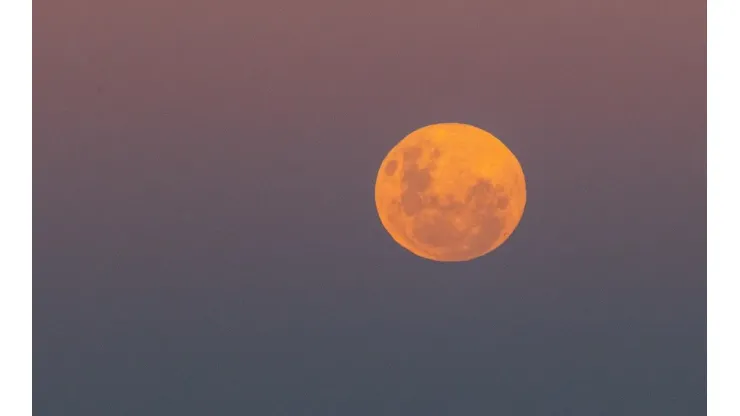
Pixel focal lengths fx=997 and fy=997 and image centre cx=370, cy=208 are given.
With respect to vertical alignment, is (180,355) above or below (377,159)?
below

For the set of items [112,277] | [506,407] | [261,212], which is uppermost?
[261,212]

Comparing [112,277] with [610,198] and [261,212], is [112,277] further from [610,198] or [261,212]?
[610,198]

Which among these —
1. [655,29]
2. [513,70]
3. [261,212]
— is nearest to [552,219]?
[513,70]

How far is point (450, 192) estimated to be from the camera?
5895 mm

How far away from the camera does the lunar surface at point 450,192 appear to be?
586 centimetres

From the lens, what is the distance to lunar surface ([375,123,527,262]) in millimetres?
5863

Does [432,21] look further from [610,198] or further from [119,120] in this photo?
[119,120]

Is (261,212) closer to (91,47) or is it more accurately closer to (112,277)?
(112,277)

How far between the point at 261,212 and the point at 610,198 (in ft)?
6.73

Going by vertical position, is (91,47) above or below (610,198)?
above

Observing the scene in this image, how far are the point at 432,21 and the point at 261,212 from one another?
4.95ft

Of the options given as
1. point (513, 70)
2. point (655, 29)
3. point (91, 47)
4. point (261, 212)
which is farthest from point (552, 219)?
point (91, 47)

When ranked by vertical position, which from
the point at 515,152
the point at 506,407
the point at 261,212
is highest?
the point at 515,152

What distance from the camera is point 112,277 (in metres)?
5.93
